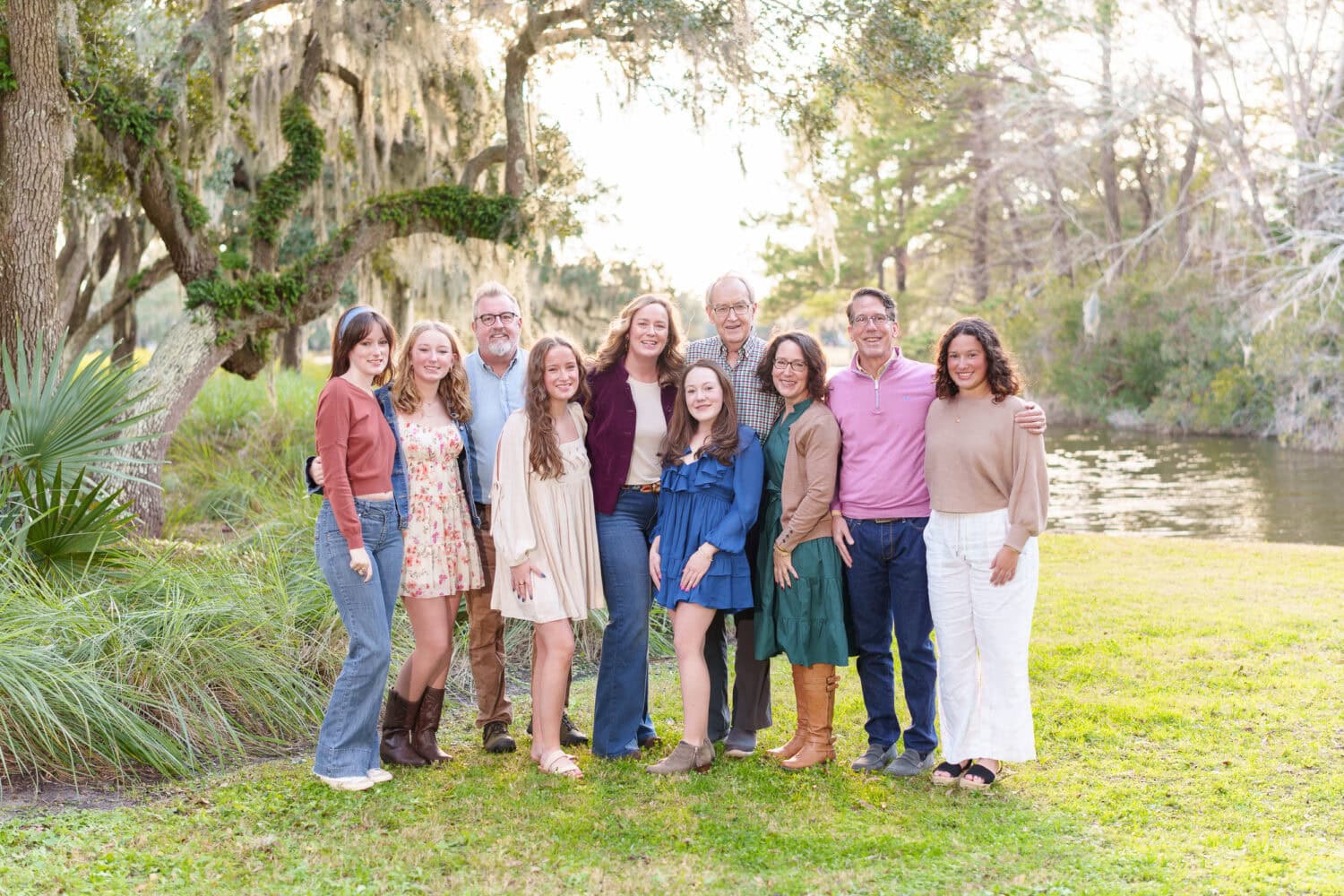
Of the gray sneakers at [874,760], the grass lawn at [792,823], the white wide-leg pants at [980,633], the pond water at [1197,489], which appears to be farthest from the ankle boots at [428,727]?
the pond water at [1197,489]

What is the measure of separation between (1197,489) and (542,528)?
15.1 meters

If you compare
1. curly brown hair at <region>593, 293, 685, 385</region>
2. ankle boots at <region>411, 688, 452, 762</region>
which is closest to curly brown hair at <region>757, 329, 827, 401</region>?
curly brown hair at <region>593, 293, 685, 385</region>

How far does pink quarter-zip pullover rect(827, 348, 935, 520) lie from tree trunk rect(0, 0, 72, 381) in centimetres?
555

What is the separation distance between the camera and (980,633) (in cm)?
459

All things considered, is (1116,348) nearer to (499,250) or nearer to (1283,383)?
(1283,383)

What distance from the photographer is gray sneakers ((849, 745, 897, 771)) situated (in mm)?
4797

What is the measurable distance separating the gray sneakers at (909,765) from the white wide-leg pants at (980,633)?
165 mm

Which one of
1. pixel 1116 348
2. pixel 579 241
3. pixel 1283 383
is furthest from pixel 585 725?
pixel 1116 348

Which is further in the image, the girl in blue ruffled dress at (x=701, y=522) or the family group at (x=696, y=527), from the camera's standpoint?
the girl in blue ruffled dress at (x=701, y=522)

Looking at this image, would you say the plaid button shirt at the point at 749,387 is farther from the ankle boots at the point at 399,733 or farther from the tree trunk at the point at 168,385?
the tree trunk at the point at 168,385

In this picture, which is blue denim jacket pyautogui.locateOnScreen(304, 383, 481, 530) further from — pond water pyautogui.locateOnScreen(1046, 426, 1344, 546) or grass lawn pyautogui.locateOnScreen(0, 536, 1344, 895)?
pond water pyautogui.locateOnScreen(1046, 426, 1344, 546)

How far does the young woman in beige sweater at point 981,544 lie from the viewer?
4465mm

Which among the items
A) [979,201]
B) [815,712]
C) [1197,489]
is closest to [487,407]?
[815,712]

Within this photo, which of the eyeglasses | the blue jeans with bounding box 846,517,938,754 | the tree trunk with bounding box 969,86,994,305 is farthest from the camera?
the tree trunk with bounding box 969,86,994,305
